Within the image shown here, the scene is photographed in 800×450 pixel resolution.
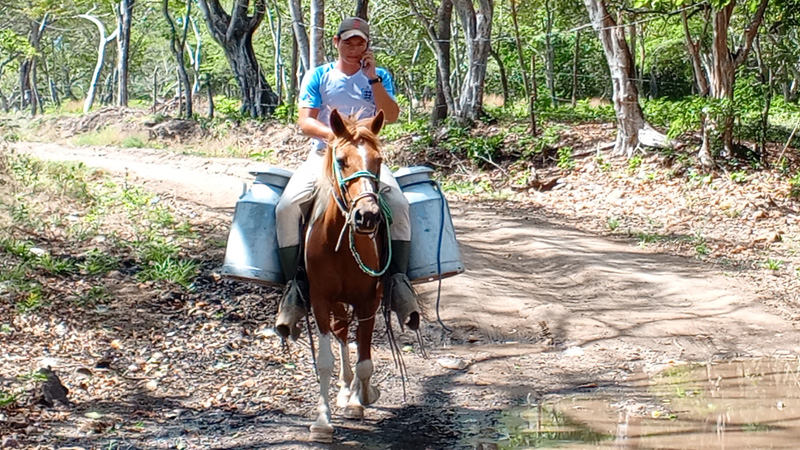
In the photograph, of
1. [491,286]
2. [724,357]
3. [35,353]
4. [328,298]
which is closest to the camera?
[328,298]

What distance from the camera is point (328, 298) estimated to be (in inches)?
217

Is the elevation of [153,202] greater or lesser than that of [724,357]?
greater

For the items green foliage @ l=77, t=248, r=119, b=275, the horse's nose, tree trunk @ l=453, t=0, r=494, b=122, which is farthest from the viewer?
tree trunk @ l=453, t=0, r=494, b=122

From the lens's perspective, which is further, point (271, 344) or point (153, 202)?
point (153, 202)

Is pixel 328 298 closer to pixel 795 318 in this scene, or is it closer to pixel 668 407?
pixel 668 407

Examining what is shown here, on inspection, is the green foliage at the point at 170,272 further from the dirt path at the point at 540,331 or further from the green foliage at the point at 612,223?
the green foliage at the point at 612,223

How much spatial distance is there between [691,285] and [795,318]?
127 centimetres

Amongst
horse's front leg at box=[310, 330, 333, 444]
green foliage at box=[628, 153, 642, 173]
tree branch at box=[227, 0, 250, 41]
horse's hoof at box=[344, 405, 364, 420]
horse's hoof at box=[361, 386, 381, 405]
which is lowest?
horse's hoof at box=[344, 405, 364, 420]

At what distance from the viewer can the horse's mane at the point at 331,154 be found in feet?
16.8

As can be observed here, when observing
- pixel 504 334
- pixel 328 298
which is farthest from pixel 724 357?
pixel 328 298

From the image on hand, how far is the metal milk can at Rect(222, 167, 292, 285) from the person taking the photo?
5766mm

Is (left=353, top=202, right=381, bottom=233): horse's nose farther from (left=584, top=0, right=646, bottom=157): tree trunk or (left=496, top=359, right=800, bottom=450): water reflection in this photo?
(left=584, top=0, right=646, bottom=157): tree trunk

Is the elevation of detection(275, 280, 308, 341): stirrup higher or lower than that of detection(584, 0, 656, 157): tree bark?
lower

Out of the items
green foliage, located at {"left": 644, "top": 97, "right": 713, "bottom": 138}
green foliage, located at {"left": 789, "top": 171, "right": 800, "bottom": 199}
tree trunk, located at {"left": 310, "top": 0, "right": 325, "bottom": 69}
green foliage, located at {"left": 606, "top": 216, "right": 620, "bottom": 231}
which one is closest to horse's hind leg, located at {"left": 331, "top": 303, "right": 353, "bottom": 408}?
green foliage, located at {"left": 606, "top": 216, "right": 620, "bottom": 231}
